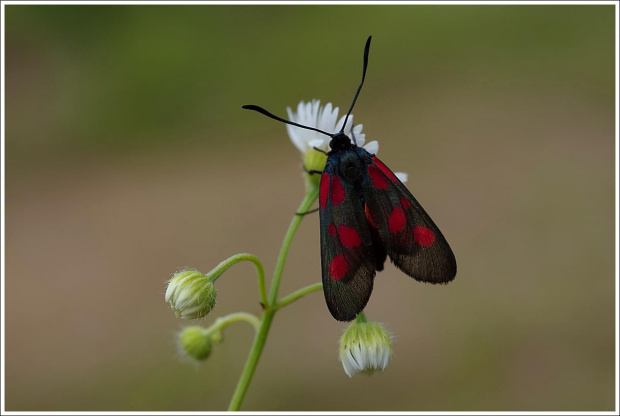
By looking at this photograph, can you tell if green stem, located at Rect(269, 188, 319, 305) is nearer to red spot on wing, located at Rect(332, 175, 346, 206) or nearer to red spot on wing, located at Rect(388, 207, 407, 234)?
red spot on wing, located at Rect(332, 175, 346, 206)

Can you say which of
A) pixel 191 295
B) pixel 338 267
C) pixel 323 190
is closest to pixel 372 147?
pixel 323 190

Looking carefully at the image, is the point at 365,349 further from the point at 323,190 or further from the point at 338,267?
the point at 323,190

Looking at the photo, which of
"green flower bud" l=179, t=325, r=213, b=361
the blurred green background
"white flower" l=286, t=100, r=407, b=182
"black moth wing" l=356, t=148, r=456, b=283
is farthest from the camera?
the blurred green background

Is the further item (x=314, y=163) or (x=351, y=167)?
(x=314, y=163)

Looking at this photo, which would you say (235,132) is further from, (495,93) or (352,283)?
(352,283)

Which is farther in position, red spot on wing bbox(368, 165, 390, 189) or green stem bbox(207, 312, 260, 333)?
red spot on wing bbox(368, 165, 390, 189)

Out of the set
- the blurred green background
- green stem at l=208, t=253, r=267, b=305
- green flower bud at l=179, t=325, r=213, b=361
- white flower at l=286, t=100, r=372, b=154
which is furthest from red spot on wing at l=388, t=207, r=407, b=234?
the blurred green background

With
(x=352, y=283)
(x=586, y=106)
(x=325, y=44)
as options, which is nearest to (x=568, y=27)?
(x=586, y=106)

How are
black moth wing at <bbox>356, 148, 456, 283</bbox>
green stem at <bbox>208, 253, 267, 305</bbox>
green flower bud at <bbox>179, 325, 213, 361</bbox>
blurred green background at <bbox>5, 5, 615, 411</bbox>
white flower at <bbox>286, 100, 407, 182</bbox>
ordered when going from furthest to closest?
blurred green background at <bbox>5, 5, 615, 411</bbox>, green flower bud at <bbox>179, 325, 213, 361</bbox>, white flower at <bbox>286, 100, 407, 182</bbox>, black moth wing at <bbox>356, 148, 456, 283</bbox>, green stem at <bbox>208, 253, 267, 305</bbox>

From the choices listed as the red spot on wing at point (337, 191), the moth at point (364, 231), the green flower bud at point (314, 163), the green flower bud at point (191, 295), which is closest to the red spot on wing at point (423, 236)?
the moth at point (364, 231)
